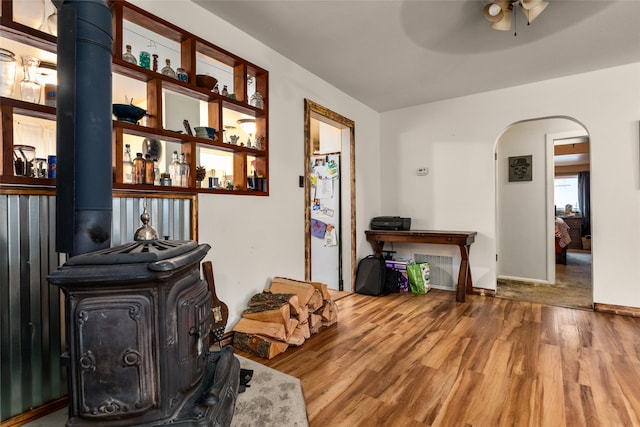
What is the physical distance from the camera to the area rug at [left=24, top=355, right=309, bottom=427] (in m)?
1.47

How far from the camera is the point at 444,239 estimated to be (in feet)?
11.8

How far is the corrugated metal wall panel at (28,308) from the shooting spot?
1386mm

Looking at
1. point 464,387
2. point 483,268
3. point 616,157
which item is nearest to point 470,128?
point 616,157

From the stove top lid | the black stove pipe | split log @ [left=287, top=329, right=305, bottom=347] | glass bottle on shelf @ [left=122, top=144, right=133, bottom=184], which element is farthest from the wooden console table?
the black stove pipe

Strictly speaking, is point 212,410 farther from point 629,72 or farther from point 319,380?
point 629,72

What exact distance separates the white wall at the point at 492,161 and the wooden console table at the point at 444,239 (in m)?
0.34

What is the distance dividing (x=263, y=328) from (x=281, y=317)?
0.50 ft

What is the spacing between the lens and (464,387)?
5.93ft

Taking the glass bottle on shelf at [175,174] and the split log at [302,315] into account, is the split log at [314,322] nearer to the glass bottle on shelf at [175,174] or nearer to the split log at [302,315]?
the split log at [302,315]

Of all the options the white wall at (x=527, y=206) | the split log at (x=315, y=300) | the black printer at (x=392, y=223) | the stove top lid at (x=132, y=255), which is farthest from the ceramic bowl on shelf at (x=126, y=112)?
the white wall at (x=527, y=206)

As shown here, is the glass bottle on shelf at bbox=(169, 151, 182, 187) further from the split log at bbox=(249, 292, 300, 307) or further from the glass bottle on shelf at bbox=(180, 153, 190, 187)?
the split log at bbox=(249, 292, 300, 307)

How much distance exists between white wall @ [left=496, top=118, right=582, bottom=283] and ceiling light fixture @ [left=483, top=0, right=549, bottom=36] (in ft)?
8.90

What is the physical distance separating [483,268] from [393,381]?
2555 mm

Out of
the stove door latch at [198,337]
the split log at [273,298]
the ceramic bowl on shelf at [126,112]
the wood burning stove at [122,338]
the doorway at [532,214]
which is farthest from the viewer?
the doorway at [532,214]
